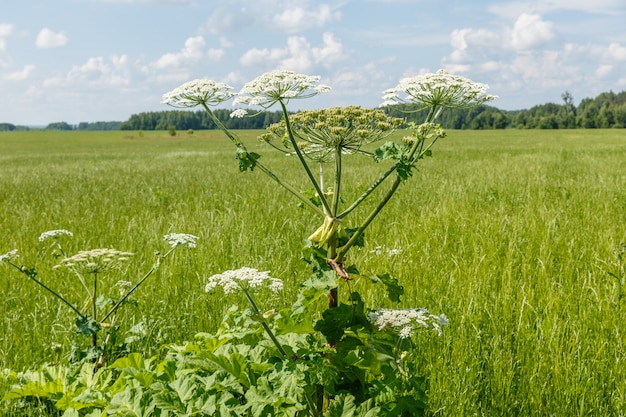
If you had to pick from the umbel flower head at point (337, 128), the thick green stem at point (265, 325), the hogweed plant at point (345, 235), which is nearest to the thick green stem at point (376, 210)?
the hogweed plant at point (345, 235)

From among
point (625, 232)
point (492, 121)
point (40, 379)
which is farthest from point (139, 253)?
point (492, 121)

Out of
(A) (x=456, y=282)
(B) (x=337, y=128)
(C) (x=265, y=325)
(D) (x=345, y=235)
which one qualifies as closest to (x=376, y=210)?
(D) (x=345, y=235)

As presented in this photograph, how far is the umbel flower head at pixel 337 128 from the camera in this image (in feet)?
5.87

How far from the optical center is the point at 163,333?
11.0 ft

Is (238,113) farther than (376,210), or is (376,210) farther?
(238,113)

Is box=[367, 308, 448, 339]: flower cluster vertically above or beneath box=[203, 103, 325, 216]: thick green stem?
beneath

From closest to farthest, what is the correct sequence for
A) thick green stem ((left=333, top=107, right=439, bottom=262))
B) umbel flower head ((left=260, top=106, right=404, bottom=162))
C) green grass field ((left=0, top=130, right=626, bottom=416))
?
thick green stem ((left=333, top=107, right=439, bottom=262))
umbel flower head ((left=260, top=106, right=404, bottom=162))
green grass field ((left=0, top=130, right=626, bottom=416))

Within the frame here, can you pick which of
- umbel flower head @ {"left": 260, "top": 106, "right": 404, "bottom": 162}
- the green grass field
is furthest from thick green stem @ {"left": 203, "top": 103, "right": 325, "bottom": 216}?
the green grass field

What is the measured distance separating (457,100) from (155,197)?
7.43 metres

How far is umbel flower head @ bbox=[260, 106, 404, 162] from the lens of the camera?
5.87 feet

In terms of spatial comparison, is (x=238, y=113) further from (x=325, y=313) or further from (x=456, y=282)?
(x=456, y=282)

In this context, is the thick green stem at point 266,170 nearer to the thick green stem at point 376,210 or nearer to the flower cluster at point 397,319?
the thick green stem at point 376,210

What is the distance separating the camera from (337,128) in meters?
1.74

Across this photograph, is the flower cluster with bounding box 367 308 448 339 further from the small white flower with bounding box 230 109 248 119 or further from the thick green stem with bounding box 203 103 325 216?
the small white flower with bounding box 230 109 248 119
